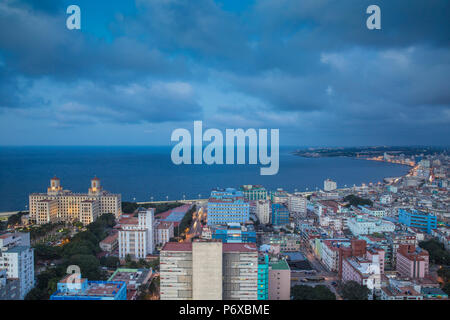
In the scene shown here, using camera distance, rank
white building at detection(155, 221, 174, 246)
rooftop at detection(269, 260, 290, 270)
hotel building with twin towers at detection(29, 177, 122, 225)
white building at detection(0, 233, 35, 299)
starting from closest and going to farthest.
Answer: white building at detection(0, 233, 35, 299) → rooftop at detection(269, 260, 290, 270) → white building at detection(155, 221, 174, 246) → hotel building with twin towers at detection(29, 177, 122, 225)

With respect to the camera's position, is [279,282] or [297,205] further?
[297,205]

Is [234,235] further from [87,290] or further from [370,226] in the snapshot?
[370,226]

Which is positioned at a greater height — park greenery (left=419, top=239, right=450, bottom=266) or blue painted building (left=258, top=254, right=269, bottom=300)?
blue painted building (left=258, top=254, right=269, bottom=300)

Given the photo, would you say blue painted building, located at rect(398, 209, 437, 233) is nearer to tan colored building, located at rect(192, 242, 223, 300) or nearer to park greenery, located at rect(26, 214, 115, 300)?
tan colored building, located at rect(192, 242, 223, 300)

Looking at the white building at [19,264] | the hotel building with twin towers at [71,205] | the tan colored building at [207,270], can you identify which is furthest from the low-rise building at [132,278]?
the hotel building with twin towers at [71,205]

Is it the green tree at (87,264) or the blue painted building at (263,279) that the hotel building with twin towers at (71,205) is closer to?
the green tree at (87,264)

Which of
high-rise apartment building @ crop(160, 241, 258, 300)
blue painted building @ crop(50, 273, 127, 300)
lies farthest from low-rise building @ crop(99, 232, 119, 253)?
high-rise apartment building @ crop(160, 241, 258, 300)

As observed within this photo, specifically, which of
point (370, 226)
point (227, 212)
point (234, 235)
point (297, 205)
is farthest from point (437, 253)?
point (297, 205)

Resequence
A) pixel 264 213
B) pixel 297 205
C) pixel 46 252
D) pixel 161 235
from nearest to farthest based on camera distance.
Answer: pixel 46 252 < pixel 161 235 < pixel 264 213 < pixel 297 205
